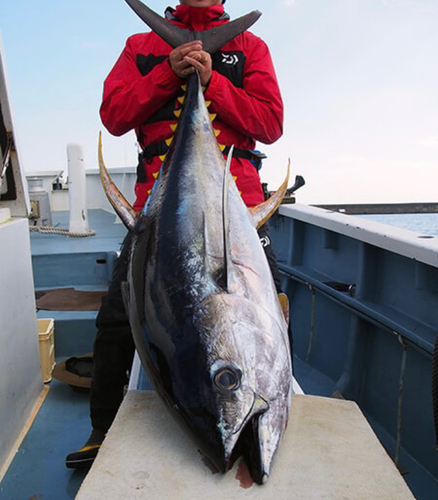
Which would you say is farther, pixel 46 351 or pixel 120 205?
pixel 46 351

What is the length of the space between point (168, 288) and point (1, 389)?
3.54 ft

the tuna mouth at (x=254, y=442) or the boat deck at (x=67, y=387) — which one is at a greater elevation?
the tuna mouth at (x=254, y=442)

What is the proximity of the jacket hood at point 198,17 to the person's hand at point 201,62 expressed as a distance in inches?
15.0

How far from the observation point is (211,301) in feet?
3.31

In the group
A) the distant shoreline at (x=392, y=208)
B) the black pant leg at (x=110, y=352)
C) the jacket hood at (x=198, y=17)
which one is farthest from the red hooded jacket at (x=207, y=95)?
the distant shoreline at (x=392, y=208)

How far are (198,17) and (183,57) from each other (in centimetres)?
45

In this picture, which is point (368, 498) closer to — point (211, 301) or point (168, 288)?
point (211, 301)

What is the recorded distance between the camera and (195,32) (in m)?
1.66

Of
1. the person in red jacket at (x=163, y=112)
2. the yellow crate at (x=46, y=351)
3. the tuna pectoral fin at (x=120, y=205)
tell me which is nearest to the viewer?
the tuna pectoral fin at (x=120, y=205)

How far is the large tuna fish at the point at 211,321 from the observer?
92 cm

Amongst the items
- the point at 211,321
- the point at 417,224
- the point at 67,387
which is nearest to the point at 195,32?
the point at 211,321

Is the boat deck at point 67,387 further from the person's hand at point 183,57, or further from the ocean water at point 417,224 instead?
the person's hand at point 183,57

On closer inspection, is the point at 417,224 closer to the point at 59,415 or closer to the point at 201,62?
the point at 201,62

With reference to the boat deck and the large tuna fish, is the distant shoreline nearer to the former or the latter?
the boat deck
